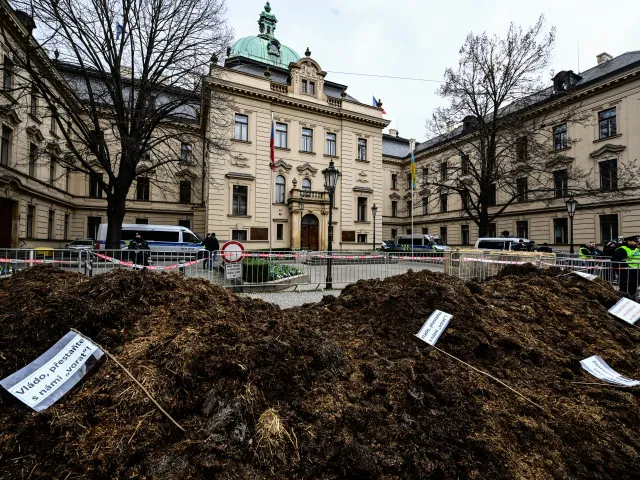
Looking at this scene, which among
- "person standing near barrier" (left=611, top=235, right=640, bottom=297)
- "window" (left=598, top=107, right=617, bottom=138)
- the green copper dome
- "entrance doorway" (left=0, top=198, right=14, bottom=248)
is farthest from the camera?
the green copper dome

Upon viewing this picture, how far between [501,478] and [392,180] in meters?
43.7

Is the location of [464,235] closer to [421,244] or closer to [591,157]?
[421,244]

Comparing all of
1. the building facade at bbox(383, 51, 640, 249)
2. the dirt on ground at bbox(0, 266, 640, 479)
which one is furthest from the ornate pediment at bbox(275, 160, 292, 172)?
the dirt on ground at bbox(0, 266, 640, 479)

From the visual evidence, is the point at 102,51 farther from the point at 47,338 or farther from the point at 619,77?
the point at 619,77

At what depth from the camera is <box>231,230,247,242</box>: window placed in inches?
953

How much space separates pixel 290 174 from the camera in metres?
26.8

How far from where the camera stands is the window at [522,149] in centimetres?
Answer: 1969

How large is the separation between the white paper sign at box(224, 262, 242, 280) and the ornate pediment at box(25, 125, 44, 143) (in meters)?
18.9

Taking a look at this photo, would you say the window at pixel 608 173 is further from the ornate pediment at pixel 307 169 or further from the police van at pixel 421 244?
the ornate pediment at pixel 307 169

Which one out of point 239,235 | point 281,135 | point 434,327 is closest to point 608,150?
point 281,135

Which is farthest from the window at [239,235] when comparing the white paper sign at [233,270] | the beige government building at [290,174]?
the white paper sign at [233,270]

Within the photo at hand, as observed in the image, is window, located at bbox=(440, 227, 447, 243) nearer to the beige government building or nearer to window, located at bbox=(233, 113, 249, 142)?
the beige government building

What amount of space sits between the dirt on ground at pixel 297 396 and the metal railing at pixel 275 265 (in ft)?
13.2

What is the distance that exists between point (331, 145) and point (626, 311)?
26.2m
